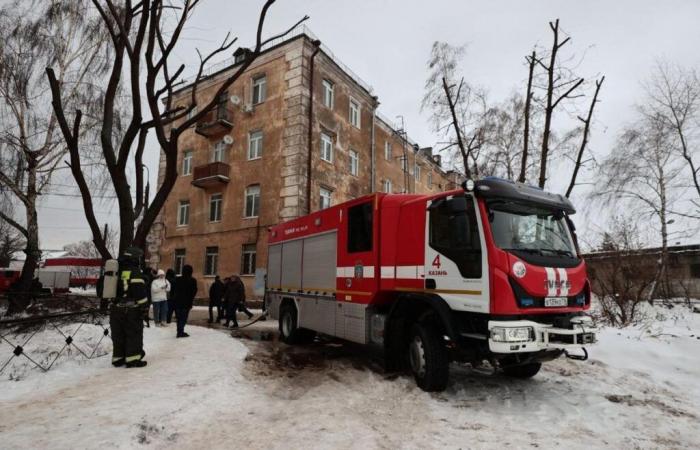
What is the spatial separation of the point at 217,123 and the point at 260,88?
313 centimetres

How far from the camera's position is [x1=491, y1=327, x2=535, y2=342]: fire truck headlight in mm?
4981

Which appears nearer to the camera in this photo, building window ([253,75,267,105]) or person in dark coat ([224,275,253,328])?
person in dark coat ([224,275,253,328])

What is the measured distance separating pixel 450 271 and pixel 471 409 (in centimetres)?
180

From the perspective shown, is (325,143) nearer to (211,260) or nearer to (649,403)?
(211,260)

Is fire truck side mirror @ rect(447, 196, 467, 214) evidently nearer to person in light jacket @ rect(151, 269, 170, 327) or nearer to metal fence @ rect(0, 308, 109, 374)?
metal fence @ rect(0, 308, 109, 374)

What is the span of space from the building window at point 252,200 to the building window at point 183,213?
16.4 feet

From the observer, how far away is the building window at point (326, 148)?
876 inches

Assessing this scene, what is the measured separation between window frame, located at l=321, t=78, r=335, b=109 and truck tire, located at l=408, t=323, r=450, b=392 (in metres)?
18.7

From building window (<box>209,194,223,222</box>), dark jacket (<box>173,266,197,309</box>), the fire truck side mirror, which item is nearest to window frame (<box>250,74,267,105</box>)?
building window (<box>209,194,223,222</box>)

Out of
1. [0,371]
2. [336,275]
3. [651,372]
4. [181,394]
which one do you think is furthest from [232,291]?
[651,372]

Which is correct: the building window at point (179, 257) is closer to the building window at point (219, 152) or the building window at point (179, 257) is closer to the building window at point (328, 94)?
the building window at point (219, 152)

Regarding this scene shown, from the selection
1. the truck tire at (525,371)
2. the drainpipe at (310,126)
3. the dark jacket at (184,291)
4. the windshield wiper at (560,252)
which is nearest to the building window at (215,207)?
the drainpipe at (310,126)

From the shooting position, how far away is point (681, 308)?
13.9m

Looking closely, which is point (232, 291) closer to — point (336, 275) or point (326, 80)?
point (336, 275)
